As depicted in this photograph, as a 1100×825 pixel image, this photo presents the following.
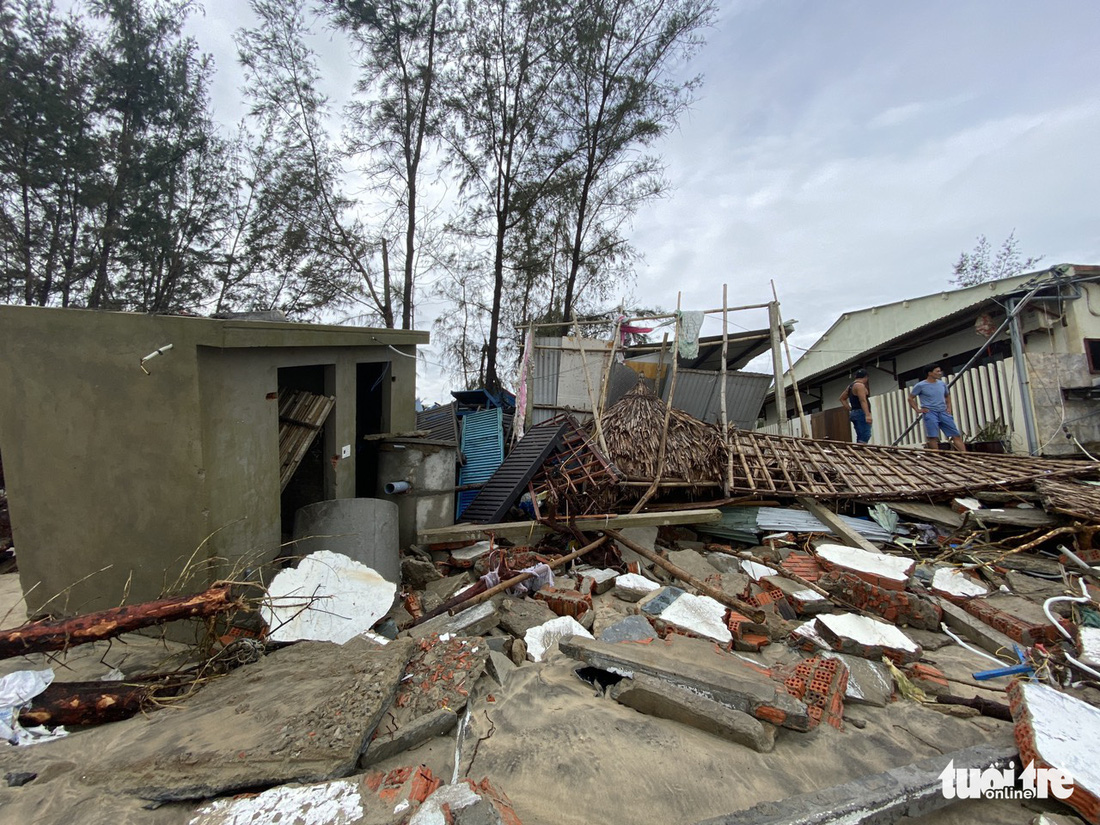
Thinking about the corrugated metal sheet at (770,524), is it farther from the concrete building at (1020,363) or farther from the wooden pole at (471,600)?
the concrete building at (1020,363)

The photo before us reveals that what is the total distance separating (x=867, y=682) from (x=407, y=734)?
9.64 feet

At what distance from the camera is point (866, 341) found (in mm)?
17141

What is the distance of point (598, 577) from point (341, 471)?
10.2 feet

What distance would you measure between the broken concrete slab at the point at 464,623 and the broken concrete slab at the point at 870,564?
3.54 meters

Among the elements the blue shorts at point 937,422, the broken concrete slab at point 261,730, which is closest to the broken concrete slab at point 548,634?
the broken concrete slab at point 261,730

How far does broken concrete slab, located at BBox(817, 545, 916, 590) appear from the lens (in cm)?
466

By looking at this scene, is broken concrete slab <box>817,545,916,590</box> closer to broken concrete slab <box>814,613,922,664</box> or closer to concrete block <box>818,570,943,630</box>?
concrete block <box>818,570,943,630</box>

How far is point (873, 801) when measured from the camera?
2139mm

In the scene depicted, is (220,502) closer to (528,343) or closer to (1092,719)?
(1092,719)

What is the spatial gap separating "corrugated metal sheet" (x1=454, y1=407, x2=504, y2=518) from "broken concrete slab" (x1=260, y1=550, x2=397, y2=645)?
3.13 m

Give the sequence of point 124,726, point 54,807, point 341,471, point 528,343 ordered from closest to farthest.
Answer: point 54,807 → point 124,726 → point 341,471 → point 528,343

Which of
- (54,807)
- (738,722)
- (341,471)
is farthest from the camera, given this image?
(341,471)

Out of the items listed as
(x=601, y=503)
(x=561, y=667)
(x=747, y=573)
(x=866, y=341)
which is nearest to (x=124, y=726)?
(x=561, y=667)

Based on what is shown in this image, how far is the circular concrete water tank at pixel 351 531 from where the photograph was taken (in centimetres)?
466
